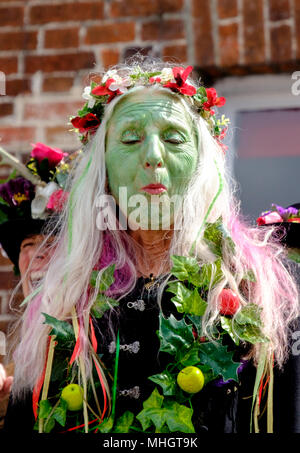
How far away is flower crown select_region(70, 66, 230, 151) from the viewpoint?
2.13 m

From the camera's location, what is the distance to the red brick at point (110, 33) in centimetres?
293

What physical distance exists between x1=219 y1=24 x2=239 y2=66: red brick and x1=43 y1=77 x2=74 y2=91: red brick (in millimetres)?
655

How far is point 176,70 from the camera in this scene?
83.4 inches

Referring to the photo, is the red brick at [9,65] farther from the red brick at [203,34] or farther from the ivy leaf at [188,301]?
the ivy leaf at [188,301]

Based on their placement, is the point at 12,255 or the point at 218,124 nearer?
the point at 218,124

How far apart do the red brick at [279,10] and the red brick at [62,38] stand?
0.84m

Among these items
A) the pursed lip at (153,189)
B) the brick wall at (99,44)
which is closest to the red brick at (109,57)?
the brick wall at (99,44)

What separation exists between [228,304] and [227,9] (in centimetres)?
150

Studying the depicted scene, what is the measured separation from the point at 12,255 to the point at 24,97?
781 millimetres

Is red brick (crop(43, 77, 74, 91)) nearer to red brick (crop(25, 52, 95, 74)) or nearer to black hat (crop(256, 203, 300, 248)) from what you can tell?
red brick (crop(25, 52, 95, 74))

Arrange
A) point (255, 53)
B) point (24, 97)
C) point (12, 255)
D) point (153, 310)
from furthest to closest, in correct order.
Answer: point (24, 97)
point (255, 53)
point (12, 255)
point (153, 310)

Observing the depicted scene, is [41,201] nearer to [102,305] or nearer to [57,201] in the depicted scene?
[57,201]
